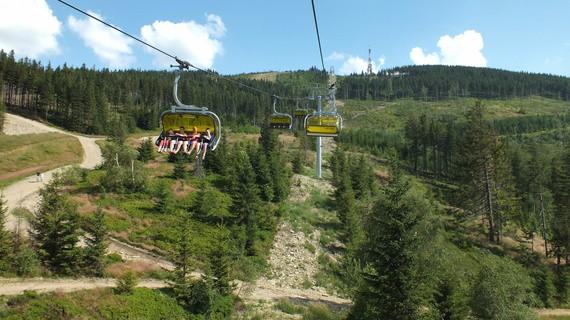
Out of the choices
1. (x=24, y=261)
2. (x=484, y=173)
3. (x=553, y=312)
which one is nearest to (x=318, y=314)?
(x=24, y=261)

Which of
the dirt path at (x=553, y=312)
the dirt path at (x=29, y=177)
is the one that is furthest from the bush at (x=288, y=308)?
the dirt path at (x=553, y=312)

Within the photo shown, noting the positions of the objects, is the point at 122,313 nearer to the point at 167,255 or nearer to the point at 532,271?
the point at 167,255

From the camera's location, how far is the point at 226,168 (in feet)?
169

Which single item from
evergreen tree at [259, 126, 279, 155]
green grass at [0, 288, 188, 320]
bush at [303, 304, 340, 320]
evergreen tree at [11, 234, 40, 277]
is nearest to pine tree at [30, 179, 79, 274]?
evergreen tree at [11, 234, 40, 277]

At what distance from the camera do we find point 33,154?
194ft

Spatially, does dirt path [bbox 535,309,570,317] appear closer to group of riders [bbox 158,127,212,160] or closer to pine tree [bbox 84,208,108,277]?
group of riders [bbox 158,127,212,160]

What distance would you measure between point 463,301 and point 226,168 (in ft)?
115

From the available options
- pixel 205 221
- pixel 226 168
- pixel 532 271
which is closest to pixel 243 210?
pixel 205 221

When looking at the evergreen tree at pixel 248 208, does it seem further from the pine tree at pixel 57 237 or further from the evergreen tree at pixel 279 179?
the pine tree at pixel 57 237

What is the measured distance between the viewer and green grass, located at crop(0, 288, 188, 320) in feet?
64.9

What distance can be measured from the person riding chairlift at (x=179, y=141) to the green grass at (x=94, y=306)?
544 inches

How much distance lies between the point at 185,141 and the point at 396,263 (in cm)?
1347

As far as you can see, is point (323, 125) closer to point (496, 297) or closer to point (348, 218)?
point (496, 297)

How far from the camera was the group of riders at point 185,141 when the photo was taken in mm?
12665
